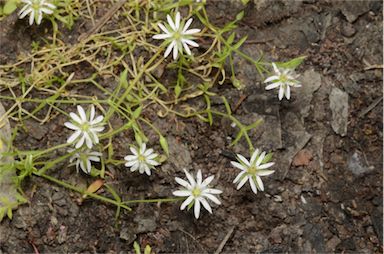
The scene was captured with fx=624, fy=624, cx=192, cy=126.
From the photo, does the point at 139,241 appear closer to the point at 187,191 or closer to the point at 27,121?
the point at 187,191

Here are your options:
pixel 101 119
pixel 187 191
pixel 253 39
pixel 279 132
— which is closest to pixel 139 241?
pixel 187 191

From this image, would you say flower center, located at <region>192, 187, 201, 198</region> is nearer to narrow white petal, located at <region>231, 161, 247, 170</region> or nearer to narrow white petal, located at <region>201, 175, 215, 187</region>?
narrow white petal, located at <region>201, 175, 215, 187</region>

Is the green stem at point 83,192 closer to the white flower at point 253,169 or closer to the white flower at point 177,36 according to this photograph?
the white flower at point 253,169

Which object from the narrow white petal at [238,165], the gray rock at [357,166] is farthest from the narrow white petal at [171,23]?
the gray rock at [357,166]

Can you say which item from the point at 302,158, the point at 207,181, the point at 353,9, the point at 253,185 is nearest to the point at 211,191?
the point at 207,181

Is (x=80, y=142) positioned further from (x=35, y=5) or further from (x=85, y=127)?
(x=35, y=5)

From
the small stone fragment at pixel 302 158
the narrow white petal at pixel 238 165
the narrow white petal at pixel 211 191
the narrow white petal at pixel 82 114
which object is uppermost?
the small stone fragment at pixel 302 158
